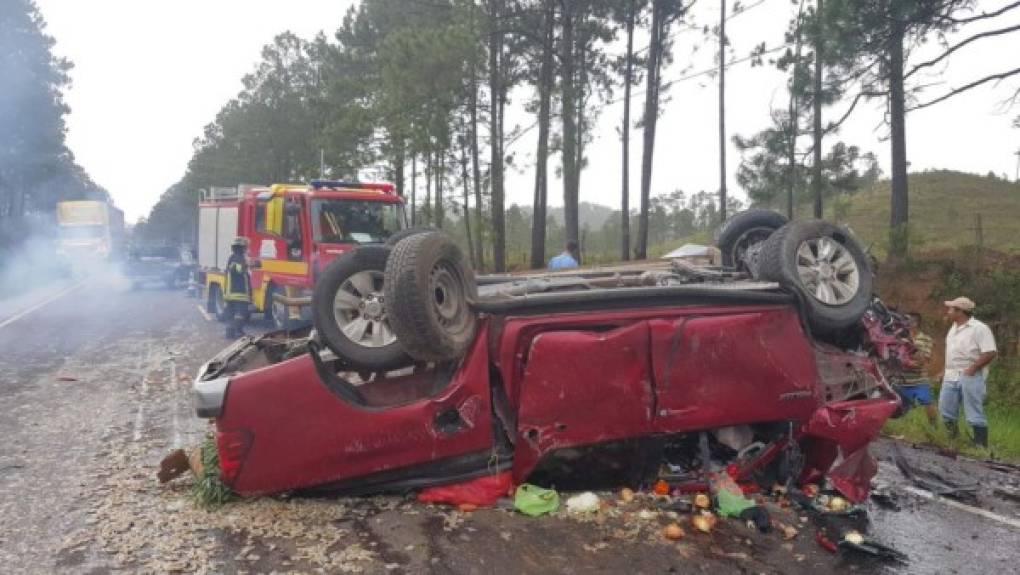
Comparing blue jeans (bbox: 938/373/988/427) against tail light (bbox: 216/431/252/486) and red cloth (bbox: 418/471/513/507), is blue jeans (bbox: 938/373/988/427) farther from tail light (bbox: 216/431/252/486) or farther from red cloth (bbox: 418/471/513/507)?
tail light (bbox: 216/431/252/486)

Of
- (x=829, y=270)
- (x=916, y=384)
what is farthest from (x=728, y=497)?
(x=916, y=384)

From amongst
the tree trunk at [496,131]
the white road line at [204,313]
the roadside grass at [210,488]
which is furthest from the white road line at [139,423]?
the tree trunk at [496,131]

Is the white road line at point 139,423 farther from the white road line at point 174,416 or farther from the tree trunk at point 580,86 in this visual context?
the tree trunk at point 580,86

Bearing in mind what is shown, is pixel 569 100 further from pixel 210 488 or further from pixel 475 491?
pixel 210 488

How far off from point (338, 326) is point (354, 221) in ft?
23.1

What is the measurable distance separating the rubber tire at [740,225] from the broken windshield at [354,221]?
603 centimetres

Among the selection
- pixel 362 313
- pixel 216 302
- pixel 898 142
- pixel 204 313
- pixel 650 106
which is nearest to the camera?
pixel 362 313

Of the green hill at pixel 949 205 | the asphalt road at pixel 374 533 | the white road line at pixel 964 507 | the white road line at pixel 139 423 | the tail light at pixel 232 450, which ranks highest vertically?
the green hill at pixel 949 205

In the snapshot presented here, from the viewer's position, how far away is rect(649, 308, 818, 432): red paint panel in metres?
4.18

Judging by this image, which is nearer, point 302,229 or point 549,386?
point 549,386

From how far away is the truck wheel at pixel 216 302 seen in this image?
1405 centimetres

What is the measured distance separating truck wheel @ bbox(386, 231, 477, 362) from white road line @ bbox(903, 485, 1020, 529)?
10.4ft

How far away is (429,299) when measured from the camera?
380 cm

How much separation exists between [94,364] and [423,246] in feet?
23.8
